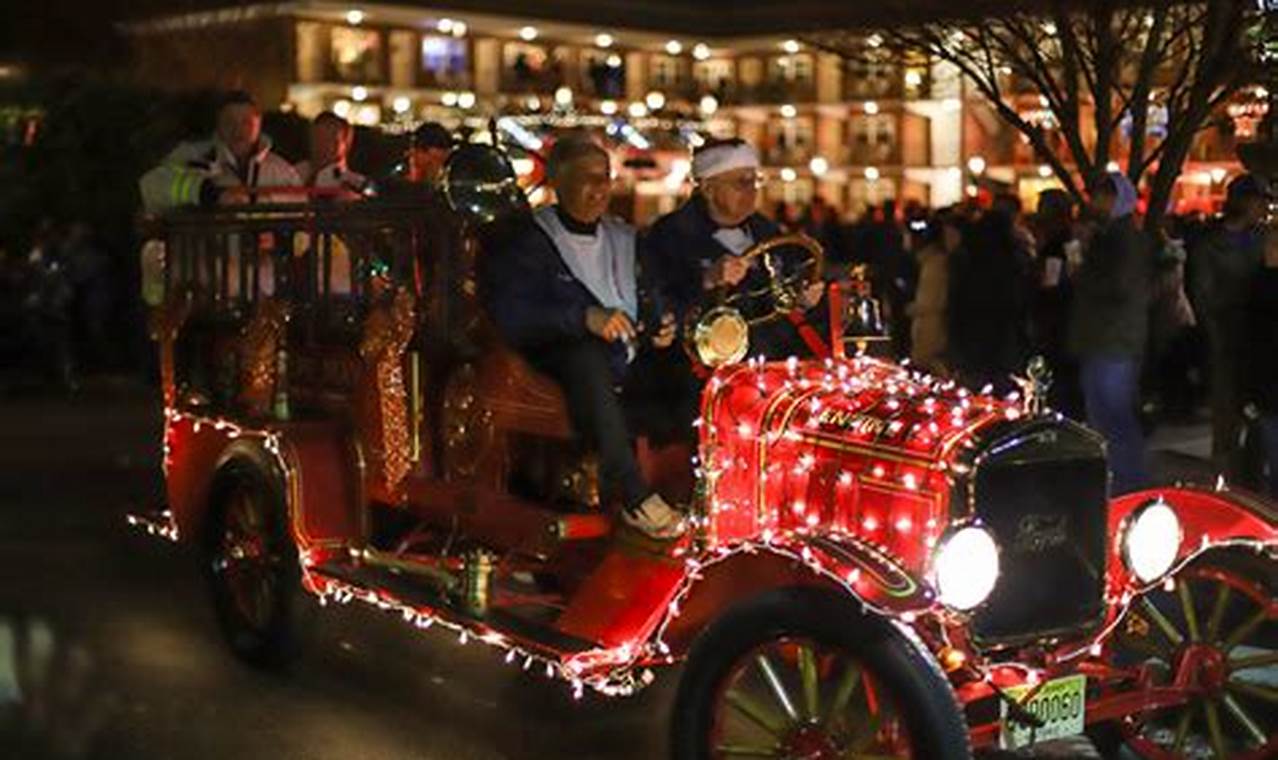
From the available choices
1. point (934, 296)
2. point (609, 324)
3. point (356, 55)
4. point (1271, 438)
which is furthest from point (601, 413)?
point (356, 55)

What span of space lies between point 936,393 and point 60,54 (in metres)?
26.3

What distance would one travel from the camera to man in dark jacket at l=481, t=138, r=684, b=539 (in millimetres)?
6172

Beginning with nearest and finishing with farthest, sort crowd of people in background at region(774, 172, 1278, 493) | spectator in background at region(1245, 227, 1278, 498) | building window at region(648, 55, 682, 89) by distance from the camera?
1. spectator in background at region(1245, 227, 1278, 498)
2. crowd of people in background at region(774, 172, 1278, 493)
3. building window at region(648, 55, 682, 89)

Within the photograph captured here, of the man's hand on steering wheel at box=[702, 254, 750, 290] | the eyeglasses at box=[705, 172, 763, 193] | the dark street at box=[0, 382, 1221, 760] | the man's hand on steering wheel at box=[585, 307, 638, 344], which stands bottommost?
the dark street at box=[0, 382, 1221, 760]

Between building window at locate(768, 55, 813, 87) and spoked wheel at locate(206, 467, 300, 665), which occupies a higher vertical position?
building window at locate(768, 55, 813, 87)

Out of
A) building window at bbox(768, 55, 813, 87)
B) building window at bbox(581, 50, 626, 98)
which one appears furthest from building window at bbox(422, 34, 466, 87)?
building window at bbox(768, 55, 813, 87)

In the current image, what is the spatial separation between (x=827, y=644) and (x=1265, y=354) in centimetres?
475

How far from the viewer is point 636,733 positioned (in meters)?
6.81

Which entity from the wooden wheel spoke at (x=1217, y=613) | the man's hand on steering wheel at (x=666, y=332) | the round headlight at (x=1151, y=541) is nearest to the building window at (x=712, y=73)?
the man's hand on steering wheel at (x=666, y=332)

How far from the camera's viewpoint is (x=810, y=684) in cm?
513

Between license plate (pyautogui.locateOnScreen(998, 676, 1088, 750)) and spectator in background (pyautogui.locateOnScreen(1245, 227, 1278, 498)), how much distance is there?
3.90 metres

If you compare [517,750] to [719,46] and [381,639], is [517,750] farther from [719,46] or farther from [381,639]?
[719,46]

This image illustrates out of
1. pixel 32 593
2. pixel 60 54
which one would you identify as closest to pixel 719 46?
pixel 60 54

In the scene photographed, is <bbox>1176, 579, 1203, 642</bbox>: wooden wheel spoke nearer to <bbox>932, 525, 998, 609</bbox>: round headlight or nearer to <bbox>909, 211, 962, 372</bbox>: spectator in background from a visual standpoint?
<bbox>932, 525, 998, 609</bbox>: round headlight
